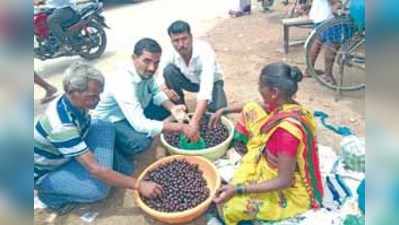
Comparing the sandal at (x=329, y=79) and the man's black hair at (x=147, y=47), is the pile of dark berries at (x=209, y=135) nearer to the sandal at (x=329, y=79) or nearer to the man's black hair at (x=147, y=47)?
the man's black hair at (x=147, y=47)

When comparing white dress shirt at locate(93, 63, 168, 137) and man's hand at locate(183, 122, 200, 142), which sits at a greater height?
white dress shirt at locate(93, 63, 168, 137)

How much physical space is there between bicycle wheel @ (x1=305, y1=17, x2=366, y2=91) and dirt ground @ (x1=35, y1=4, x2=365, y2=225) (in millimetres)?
106

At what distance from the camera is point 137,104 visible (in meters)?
3.11

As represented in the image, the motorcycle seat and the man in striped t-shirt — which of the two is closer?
the man in striped t-shirt

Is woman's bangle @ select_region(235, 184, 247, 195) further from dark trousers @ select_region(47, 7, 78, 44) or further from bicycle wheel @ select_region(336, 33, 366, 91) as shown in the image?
dark trousers @ select_region(47, 7, 78, 44)

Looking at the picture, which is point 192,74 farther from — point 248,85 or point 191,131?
point 248,85

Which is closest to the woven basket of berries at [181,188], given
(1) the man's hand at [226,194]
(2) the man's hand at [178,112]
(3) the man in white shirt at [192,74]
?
(1) the man's hand at [226,194]

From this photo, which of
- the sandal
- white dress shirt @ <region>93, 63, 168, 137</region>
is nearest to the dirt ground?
the sandal

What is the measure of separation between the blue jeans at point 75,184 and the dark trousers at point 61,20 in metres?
2.66

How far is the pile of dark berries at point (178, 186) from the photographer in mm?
2734

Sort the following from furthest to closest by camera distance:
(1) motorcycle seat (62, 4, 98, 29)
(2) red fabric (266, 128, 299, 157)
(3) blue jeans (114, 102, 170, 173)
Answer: (1) motorcycle seat (62, 4, 98, 29) → (3) blue jeans (114, 102, 170, 173) → (2) red fabric (266, 128, 299, 157)

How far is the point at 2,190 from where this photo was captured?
3.05 feet

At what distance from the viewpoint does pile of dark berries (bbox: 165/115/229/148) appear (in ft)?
10.8

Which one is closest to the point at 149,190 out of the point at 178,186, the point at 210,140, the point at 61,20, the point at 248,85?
the point at 178,186
